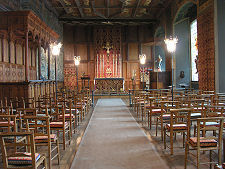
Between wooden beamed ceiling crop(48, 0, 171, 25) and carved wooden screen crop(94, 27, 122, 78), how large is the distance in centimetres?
94

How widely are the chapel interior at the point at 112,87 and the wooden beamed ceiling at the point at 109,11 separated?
87mm

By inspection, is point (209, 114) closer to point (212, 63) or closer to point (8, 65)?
point (212, 63)

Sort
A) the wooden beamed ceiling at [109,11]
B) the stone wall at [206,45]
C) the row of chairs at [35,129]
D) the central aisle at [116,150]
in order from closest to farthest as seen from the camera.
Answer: the row of chairs at [35,129]
the central aisle at [116,150]
the stone wall at [206,45]
the wooden beamed ceiling at [109,11]

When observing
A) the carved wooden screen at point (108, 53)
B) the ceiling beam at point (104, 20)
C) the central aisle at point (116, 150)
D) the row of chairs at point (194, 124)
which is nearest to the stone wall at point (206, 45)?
the row of chairs at point (194, 124)

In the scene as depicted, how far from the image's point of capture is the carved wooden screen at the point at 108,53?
21109mm

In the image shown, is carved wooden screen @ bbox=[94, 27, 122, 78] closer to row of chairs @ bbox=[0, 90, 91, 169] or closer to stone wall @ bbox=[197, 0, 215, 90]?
stone wall @ bbox=[197, 0, 215, 90]

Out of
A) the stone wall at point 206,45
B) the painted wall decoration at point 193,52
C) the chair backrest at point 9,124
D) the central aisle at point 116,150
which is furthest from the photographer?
the painted wall decoration at point 193,52

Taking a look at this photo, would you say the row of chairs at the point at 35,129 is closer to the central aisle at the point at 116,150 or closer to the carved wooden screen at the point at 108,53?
the central aisle at the point at 116,150

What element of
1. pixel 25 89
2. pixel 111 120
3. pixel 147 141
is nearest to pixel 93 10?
pixel 25 89

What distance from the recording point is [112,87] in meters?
19.1

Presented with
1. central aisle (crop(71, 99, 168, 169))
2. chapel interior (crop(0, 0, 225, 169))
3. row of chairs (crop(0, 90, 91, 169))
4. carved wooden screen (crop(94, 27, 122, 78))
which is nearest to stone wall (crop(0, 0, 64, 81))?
chapel interior (crop(0, 0, 225, 169))

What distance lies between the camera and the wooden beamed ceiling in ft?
54.0

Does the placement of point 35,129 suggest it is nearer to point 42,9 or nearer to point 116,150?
point 116,150

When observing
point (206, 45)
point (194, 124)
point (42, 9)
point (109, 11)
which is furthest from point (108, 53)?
point (194, 124)
